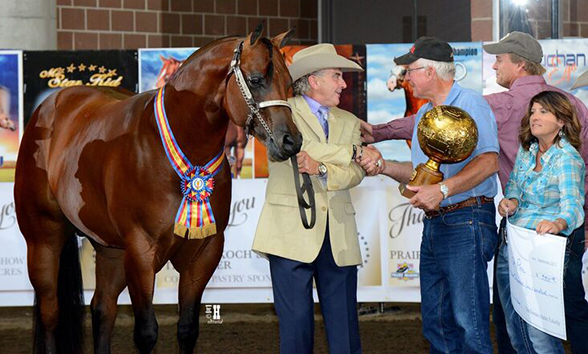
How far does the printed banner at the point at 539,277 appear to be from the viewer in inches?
149

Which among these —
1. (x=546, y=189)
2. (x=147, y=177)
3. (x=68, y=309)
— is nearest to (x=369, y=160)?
(x=546, y=189)

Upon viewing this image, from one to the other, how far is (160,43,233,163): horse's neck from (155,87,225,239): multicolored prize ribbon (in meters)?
0.03

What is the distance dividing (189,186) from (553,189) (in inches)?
60.4

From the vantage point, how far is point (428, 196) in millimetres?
3707

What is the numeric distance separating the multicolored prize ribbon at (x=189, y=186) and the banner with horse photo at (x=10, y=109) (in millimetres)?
3006

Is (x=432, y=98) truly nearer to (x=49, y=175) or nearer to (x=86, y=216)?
(x=86, y=216)

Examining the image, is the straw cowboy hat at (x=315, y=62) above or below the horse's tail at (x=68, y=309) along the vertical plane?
above

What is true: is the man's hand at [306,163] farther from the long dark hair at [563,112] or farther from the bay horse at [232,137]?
the bay horse at [232,137]

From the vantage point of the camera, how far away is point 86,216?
4.53 meters

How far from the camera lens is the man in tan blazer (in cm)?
409

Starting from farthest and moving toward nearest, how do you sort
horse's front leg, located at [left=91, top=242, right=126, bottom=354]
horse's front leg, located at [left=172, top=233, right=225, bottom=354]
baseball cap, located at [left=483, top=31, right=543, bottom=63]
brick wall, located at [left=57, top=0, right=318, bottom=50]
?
brick wall, located at [left=57, top=0, right=318, bottom=50] → horse's front leg, located at [left=91, top=242, right=126, bottom=354] → baseball cap, located at [left=483, top=31, right=543, bottom=63] → horse's front leg, located at [left=172, top=233, right=225, bottom=354]

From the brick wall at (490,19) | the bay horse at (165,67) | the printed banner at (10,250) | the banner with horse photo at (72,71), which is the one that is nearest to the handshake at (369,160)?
the bay horse at (165,67)

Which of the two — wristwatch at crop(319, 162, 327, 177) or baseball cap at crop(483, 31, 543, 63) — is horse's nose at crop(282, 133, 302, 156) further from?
baseball cap at crop(483, 31, 543, 63)

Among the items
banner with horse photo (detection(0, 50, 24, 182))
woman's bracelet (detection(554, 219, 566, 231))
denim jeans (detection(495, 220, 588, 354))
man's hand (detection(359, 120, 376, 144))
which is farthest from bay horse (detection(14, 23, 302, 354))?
banner with horse photo (detection(0, 50, 24, 182))
